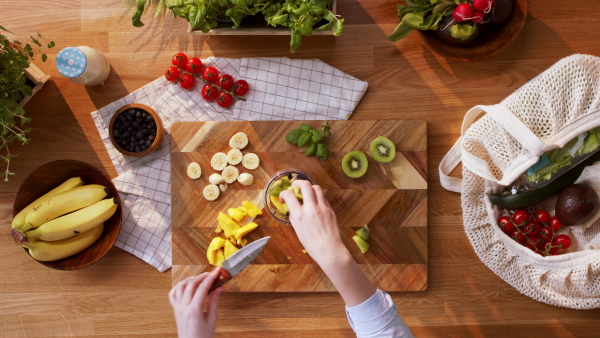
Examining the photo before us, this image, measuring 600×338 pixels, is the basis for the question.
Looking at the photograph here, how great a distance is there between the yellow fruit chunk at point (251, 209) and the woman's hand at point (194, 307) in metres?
0.33

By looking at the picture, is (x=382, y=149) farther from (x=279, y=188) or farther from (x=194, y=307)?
(x=194, y=307)

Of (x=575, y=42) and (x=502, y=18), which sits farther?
(x=575, y=42)

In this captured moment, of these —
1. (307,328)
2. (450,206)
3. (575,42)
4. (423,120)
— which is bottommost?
(307,328)

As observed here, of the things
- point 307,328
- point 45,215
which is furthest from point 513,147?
point 45,215

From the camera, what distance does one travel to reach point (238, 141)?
5.45 feet

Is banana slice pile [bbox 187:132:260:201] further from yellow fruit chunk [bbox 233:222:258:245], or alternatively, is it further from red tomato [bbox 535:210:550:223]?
red tomato [bbox 535:210:550:223]

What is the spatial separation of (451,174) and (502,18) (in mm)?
580

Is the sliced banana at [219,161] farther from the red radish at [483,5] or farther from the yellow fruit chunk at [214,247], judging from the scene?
the red radish at [483,5]

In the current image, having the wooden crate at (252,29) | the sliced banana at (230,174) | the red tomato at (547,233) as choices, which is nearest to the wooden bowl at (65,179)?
the sliced banana at (230,174)

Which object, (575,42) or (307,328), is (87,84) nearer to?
(307,328)

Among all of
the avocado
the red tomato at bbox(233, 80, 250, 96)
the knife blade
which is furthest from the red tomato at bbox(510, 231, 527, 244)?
the red tomato at bbox(233, 80, 250, 96)

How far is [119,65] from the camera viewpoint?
1755 mm

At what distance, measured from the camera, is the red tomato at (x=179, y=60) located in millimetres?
1685

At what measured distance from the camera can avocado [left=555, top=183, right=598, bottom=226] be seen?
5.18ft
